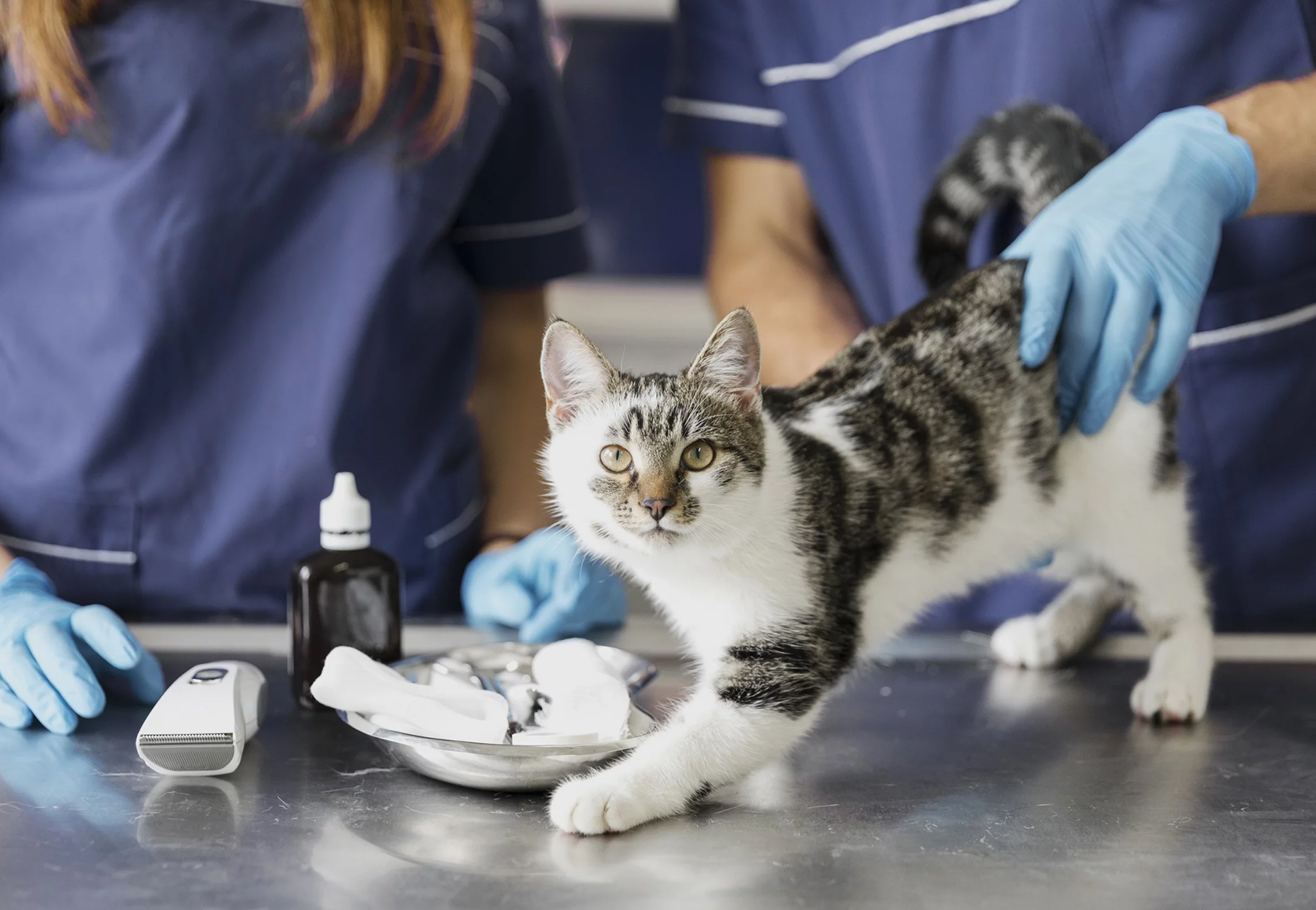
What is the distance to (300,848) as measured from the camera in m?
0.88

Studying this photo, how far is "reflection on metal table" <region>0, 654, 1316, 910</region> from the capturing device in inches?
32.0

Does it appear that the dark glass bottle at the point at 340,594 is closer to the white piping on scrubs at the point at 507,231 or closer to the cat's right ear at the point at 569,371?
the cat's right ear at the point at 569,371

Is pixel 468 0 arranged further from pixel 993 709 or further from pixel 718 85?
pixel 993 709

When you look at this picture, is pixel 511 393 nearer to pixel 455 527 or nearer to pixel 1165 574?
pixel 455 527

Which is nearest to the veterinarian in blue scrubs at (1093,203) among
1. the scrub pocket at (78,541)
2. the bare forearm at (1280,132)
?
the bare forearm at (1280,132)

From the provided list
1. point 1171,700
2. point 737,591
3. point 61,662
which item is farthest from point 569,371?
point 1171,700

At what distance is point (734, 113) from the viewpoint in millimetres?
1893

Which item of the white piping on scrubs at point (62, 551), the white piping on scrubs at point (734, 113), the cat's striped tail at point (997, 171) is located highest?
the white piping on scrubs at point (734, 113)

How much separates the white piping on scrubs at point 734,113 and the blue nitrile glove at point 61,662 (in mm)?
1210

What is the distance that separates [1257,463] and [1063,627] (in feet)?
1.36

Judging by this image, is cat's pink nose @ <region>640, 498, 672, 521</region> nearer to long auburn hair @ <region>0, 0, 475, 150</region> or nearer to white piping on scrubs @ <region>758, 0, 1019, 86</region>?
long auburn hair @ <region>0, 0, 475, 150</region>

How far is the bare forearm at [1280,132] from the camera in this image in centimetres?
133

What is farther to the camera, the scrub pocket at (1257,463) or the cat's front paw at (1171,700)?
the scrub pocket at (1257,463)

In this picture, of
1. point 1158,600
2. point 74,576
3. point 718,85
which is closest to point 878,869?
point 1158,600
